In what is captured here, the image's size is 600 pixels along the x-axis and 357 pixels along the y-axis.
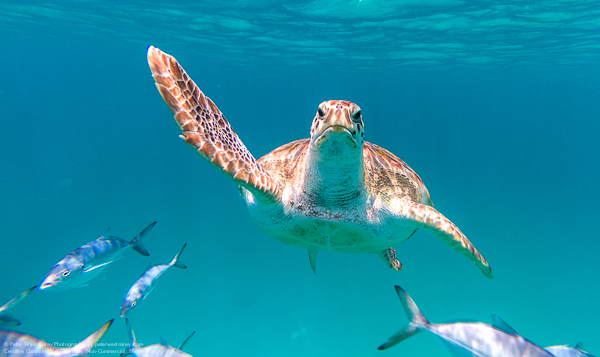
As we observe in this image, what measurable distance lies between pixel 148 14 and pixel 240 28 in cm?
399

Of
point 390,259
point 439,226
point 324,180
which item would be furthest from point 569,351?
point 324,180

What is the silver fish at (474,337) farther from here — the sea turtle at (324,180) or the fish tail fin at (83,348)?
the fish tail fin at (83,348)

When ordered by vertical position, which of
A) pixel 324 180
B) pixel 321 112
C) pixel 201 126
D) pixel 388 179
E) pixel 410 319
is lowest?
pixel 410 319

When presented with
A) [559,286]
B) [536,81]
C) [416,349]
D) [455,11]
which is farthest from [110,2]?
[536,81]

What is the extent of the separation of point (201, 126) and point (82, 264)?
3.14 meters

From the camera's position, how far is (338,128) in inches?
77.4

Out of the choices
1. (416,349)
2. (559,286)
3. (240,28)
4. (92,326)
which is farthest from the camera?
(559,286)

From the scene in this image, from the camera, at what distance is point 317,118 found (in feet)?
6.96

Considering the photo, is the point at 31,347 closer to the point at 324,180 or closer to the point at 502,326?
the point at 324,180

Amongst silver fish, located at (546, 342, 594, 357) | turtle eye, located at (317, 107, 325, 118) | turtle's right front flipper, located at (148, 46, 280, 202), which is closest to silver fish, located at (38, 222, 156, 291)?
turtle's right front flipper, located at (148, 46, 280, 202)

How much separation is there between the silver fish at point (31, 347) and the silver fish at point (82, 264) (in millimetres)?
1952

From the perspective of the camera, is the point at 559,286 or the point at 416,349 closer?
the point at 416,349

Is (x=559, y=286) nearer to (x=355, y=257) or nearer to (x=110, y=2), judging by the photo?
(x=355, y=257)

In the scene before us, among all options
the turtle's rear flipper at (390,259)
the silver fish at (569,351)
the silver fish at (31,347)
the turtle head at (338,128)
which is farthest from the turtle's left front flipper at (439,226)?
the silver fish at (31,347)
